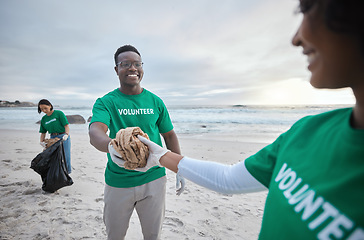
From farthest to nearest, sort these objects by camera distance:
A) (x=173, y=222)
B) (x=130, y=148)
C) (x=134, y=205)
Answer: (x=173, y=222), (x=134, y=205), (x=130, y=148)

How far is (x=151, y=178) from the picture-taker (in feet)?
6.50

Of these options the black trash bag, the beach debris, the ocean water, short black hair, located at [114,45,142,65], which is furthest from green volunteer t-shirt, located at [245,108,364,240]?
the ocean water

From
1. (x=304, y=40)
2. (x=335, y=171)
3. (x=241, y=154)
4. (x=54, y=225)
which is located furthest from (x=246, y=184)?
(x=241, y=154)

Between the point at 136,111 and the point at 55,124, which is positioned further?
the point at 55,124

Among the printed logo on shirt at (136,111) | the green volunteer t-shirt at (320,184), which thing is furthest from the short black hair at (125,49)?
the green volunteer t-shirt at (320,184)

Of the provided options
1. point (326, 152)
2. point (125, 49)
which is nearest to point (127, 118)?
point (125, 49)

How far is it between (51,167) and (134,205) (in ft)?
8.97

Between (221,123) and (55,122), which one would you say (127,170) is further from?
(221,123)

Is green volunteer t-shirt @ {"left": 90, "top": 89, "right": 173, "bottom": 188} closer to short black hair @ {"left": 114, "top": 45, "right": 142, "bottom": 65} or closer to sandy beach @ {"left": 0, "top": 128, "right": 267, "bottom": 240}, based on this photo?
short black hair @ {"left": 114, "top": 45, "right": 142, "bottom": 65}

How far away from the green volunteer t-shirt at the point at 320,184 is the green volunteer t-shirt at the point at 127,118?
4.63 ft

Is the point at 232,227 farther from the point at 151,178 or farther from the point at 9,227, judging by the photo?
Answer: the point at 9,227

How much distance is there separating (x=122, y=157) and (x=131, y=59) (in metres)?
1.23

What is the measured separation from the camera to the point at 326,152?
635 millimetres

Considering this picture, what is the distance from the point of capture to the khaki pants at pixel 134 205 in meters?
1.90
